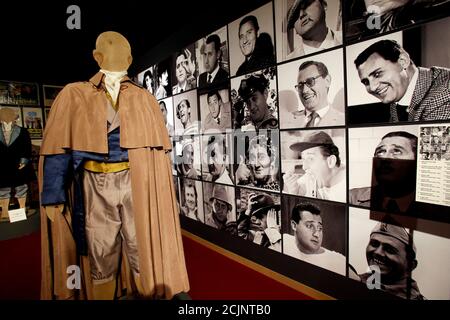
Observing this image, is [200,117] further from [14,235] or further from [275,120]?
[14,235]

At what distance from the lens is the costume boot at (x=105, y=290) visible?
1.43 metres

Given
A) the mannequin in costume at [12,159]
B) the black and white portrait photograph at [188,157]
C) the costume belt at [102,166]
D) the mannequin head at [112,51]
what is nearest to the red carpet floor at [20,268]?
the mannequin in costume at [12,159]

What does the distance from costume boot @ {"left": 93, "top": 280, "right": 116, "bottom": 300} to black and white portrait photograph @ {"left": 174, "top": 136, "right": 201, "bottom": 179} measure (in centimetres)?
178

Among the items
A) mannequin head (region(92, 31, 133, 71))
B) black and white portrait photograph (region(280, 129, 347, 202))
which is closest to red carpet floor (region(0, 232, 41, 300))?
mannequin head (region(92, 31, 133, 71))

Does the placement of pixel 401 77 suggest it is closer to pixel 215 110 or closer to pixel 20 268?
pixel 215 110

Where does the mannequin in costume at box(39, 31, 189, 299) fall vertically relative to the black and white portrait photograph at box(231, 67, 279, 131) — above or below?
below

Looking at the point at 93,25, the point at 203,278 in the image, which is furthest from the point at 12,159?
the point at 203,278

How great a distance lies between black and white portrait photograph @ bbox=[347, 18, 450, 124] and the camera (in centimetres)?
133

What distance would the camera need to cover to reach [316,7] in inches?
70.7

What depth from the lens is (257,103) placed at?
2.28 meters

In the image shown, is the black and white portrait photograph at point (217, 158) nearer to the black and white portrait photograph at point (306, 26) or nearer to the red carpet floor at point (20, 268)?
the black and white portrait photograph at point (306, 26)

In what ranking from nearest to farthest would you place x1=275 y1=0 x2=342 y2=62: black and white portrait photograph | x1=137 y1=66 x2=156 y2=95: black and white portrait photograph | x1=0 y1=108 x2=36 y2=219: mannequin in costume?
1. x1=275 y1=0 x2=342 y2=62: black and white portrait photograph
2. x1=0 y1=108 x2=36 y2=219: mannequin in costume
3. x1=137 y1=66 x2=156 y2=95: black and white portrait photograph

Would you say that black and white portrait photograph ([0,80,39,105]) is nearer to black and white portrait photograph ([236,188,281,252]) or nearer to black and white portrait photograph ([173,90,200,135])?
black and white portrait photograph ([173,90,200,135])

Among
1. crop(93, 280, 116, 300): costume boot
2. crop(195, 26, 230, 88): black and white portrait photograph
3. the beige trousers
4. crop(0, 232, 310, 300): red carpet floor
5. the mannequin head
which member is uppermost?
crop(195, 26, 230, 88): black and white portrait photograph
